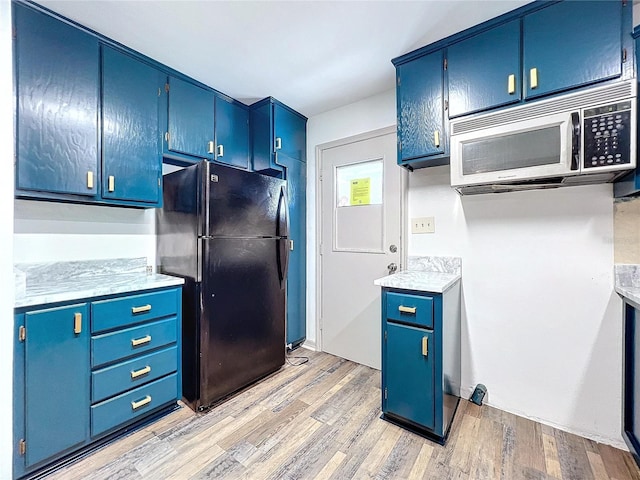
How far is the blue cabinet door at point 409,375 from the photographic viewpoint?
163 cm

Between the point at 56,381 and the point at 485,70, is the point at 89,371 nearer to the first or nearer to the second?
the point at 56,381

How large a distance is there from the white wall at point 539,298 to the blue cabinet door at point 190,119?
1771 millimetres

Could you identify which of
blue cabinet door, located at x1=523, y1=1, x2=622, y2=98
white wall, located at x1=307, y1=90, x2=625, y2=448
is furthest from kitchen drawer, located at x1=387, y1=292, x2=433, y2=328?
blue cabinet door, located at x1=523, y1=1, x2=622, y2=98

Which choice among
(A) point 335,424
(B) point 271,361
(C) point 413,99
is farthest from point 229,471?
(C) point 413,99

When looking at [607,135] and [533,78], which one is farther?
[533,78]

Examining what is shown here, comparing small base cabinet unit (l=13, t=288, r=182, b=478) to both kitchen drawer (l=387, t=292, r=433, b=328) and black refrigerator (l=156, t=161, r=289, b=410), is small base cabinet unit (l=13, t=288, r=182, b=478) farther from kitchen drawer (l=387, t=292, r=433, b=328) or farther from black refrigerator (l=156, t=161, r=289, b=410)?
kitchen drawer (l=387, t=292, r=433, b=328)

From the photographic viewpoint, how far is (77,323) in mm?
1501

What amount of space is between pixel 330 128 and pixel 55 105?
6.79 feet

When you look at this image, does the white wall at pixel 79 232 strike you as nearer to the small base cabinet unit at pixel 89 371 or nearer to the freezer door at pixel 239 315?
the small base cabinet unit at pixel 89 371

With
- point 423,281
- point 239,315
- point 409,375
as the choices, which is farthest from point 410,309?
point 239,315

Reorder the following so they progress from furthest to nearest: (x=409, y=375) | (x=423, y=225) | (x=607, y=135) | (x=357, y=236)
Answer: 1. (x=357, y=236)
2. (x=423, y=225)
3. (x=409, y=375)
4. (x=607, y=135)

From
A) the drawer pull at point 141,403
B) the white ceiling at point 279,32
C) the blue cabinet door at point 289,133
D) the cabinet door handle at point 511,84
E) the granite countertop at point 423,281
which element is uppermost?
the white ceiling at point 279,32

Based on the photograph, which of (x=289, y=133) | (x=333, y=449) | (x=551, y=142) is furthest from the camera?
(x=289, y=133)

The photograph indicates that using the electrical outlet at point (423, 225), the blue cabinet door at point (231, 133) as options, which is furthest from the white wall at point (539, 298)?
the blue cabinet door at point (231, 133)
